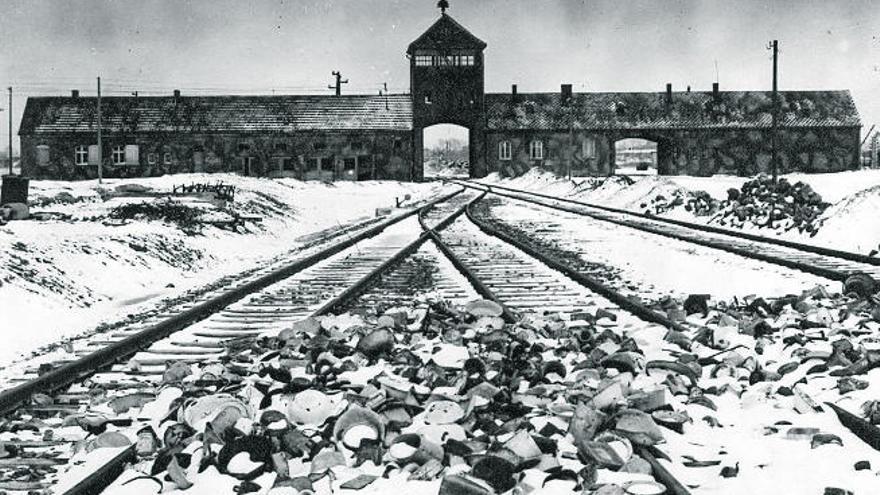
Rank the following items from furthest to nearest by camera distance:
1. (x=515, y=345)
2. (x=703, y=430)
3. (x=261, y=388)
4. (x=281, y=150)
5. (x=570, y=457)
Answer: (x=281, y=150) → (x=515, y=345) → (x=261, y=388) → (x=703, y=430) → (x=570, y=457)

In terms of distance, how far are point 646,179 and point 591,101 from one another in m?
35.0

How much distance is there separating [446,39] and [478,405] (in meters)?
61.1

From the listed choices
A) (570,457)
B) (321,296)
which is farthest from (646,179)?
(570,457)

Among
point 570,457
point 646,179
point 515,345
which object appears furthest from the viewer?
point 646,179

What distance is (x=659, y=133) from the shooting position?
220ft

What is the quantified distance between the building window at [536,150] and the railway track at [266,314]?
4962cm

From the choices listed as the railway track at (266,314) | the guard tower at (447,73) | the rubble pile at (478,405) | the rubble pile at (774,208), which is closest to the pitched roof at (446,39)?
the guard tower at (447,73)

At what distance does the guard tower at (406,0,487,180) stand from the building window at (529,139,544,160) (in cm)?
448

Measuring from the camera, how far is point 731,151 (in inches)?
2596

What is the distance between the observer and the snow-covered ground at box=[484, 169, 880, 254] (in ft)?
55.4

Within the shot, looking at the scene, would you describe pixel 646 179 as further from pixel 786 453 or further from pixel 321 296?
pixel 786 453

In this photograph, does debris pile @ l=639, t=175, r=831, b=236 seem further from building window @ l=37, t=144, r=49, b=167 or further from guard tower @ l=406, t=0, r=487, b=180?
building window @ l=37, t=144, r=49, b=167

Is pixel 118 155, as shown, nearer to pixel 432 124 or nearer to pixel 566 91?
pixel 432 124

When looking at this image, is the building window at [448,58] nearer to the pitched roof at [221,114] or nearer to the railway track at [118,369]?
the pitched roof at [221,114]
